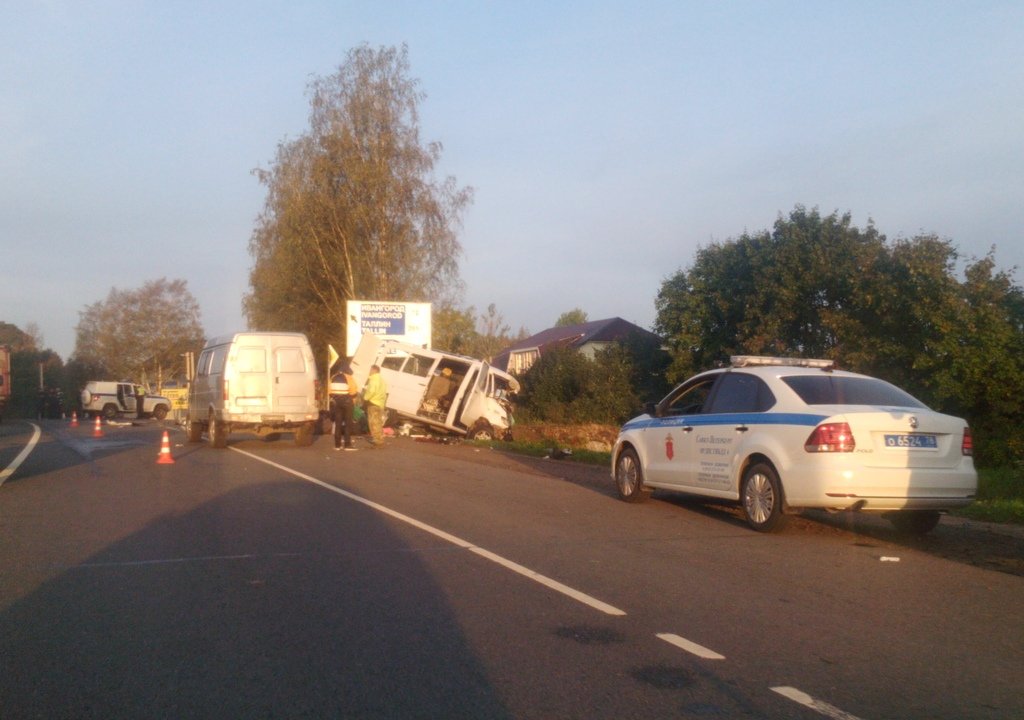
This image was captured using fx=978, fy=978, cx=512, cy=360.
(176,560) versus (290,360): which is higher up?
(290,360)

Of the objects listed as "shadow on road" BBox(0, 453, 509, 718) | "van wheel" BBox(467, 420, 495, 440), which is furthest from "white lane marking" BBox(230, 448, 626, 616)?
"van wheel" BBox(467, 420, 495, 440)

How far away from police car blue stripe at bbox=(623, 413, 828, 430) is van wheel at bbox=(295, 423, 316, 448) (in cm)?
1083

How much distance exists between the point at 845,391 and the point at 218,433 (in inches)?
586

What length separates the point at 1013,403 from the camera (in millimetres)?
18812

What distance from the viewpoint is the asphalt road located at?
5.05 m

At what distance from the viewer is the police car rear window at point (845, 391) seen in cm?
992

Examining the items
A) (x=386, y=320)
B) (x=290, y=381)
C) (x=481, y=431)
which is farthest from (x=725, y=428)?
(x=386, y=320)

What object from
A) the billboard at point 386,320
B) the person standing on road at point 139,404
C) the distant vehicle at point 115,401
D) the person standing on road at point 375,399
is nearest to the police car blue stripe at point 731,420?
the person standing on road at point 375,399

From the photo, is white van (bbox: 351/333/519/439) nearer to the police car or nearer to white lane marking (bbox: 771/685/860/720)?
the police car

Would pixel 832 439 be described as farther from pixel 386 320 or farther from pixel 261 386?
pixel 386 320

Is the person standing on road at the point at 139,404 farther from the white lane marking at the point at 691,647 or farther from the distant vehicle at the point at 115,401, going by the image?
the white lane marking at the point at 691,647

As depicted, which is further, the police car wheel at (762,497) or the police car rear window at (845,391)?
the police car rear window at (845,391)

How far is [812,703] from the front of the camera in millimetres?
4945

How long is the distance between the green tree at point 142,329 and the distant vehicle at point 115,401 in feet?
64.3
